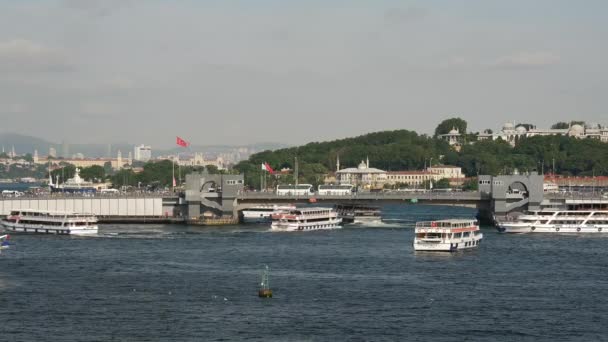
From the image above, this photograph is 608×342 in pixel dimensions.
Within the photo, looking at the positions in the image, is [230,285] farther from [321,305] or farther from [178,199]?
[178,199]

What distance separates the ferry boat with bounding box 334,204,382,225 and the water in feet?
93.2

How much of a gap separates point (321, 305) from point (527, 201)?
60949 millimetres

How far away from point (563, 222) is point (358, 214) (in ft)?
96.2

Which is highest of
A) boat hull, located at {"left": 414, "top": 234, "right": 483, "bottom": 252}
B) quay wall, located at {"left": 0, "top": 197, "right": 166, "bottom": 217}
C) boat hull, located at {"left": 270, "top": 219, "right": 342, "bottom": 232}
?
quay wall, located at {"left": 0, "top": 197, "right": 166, "bottom": 217}

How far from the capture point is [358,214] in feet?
425

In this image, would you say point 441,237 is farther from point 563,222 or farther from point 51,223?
point 51,223

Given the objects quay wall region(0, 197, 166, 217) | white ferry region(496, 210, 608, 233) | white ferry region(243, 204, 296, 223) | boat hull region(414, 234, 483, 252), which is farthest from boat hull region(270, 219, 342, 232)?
boat hull region(414, 234, 483, 252)

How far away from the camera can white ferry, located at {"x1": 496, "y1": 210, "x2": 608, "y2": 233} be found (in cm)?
10588

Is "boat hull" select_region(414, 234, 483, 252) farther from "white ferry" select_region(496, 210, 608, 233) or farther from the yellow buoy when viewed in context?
the yellow buoy

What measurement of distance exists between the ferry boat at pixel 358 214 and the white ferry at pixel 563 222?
77.4 feet

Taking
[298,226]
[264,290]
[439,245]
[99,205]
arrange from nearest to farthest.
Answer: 1. [264,290]
2. [439,245]
3. [298,226]
4. [99,205]

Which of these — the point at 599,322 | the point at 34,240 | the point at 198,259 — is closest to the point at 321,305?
the point at 599,322

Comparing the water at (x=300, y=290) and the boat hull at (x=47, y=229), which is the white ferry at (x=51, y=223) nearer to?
the boat hull at (x=47, y=229)

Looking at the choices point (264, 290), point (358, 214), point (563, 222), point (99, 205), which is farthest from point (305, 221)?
point (264, 290)
